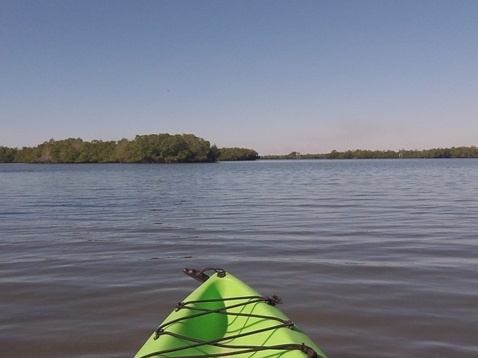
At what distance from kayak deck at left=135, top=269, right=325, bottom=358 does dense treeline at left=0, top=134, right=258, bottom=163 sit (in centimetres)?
15027

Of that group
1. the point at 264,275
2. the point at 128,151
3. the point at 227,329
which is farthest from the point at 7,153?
the point at 227,329

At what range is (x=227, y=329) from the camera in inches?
180

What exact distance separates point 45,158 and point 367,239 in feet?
592

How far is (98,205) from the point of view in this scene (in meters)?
21.6

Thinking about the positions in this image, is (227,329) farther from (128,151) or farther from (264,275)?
(128,151)

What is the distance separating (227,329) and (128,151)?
15945cm

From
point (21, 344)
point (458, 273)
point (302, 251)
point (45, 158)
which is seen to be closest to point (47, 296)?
point (21, 344)

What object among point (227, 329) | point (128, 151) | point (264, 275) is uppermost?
point (128, 151)

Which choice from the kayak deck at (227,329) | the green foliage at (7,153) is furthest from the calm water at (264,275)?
the green foliage at (7,153)

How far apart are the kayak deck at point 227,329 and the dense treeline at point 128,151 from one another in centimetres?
15027

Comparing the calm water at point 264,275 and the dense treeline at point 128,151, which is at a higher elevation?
the dense treeline at point 128,151

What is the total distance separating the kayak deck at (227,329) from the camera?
3.65 meters

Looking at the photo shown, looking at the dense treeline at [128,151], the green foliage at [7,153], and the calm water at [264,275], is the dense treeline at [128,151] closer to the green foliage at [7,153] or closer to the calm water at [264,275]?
the green foliage at [7,153]

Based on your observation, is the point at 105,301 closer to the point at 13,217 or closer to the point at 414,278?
the point at 414,278
